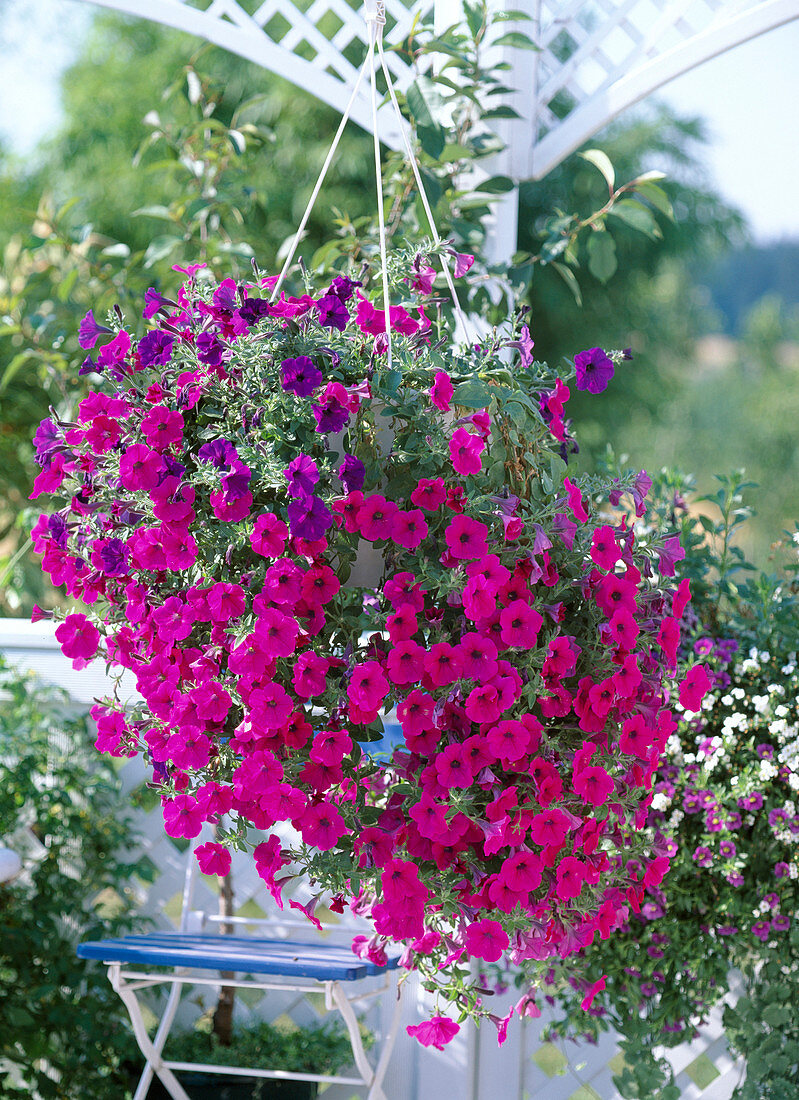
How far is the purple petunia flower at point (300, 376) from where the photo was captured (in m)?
0.87

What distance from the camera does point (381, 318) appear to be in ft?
3.40

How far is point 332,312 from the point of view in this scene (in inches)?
36.3

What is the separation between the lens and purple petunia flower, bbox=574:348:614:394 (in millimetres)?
977

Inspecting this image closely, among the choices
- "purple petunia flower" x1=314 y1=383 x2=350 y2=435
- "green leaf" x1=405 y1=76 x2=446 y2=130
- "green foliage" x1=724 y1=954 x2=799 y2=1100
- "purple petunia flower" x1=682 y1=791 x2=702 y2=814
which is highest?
"green leaf" x1=405 y1=76 x2=446 y2=130

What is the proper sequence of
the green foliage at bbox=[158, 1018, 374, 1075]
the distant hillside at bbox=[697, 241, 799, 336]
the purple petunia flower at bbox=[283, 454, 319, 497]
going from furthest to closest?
1. the distant hillside at bbox=[697, 241, 799, 336]
2. the green foliage at bbox=[158, 1018, 374, 1075]
3. the purple petunia flower at bbox=[283, 454, 319, 497]

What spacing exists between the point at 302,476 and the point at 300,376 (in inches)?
4.3

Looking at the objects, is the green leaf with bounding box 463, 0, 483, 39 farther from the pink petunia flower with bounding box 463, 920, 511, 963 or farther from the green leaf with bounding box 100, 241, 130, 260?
the pink petunia flower with bounding box 463, 920, 511, 963

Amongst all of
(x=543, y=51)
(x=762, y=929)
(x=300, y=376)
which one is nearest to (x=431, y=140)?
(x=543, y=51)

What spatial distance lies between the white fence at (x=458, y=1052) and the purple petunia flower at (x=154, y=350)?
3.32ft

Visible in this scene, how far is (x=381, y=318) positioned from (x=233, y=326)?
0.56ft

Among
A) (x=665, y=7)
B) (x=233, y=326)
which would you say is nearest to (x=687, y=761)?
(x=233, y=326)

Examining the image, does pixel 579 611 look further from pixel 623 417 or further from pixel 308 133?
pixel 623 417

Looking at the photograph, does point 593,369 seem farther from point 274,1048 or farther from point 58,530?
point 274,1048

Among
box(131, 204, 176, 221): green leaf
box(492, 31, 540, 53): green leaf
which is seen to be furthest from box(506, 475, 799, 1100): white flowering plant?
box(131, 204, 176, 221): green leaf
